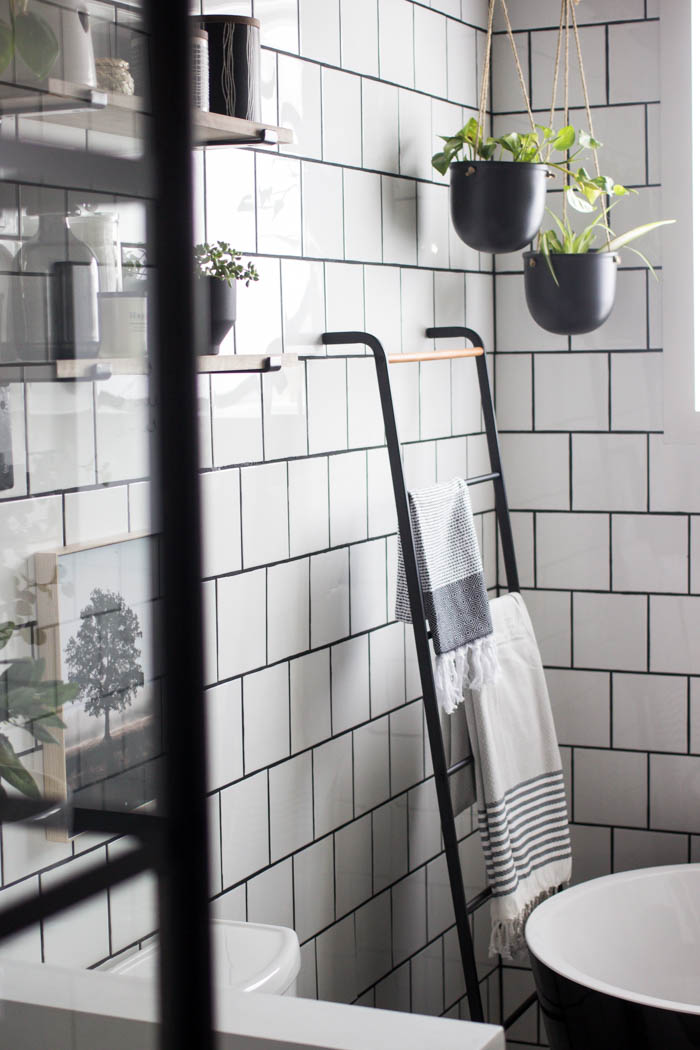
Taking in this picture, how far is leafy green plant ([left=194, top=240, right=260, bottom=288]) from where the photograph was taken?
4.92 ft

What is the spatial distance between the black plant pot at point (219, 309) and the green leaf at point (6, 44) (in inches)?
48.4

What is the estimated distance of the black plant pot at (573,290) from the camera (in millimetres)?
2332

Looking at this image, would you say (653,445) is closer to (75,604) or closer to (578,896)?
(578,896)

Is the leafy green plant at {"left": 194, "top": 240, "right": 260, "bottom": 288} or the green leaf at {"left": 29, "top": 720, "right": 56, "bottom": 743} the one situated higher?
the leafy green plant at {"left": 194, "top": 240, "right": 260, "bottom": 288}

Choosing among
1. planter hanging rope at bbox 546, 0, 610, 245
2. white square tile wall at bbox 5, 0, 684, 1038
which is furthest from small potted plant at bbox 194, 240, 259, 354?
planter hanging rope at bbox 546, 0, 610, 245

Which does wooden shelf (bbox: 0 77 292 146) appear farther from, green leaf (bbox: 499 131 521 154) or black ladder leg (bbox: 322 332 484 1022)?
green leaf (bbox: 499 131 521 154)

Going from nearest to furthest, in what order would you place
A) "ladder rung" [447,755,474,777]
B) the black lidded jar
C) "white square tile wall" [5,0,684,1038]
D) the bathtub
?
1. the black lidded jar
2. "white square tile wall" [5,0,684,1038]
3. the bathtub
4. "ladder rung" [447,755,474,777]

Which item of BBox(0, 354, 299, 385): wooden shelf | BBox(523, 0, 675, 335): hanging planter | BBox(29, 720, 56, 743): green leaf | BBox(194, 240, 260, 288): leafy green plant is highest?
BBox(523, 0, 675, 335): hanging planter

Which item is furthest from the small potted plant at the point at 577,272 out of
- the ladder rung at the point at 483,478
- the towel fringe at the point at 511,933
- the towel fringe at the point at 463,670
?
the towel fringe at the point at 511,933

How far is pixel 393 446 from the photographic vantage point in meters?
1.91

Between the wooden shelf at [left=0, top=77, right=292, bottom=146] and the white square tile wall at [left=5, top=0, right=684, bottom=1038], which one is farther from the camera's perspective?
the white square tile wall at [left=5, top=0, right=684, bottom=1038]

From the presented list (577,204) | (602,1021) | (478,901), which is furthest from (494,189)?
(602,1021)

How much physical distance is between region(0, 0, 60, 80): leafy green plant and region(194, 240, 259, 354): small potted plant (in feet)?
4.00

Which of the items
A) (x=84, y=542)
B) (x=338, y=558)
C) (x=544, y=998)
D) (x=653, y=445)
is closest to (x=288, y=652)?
(x=338, y=558)
